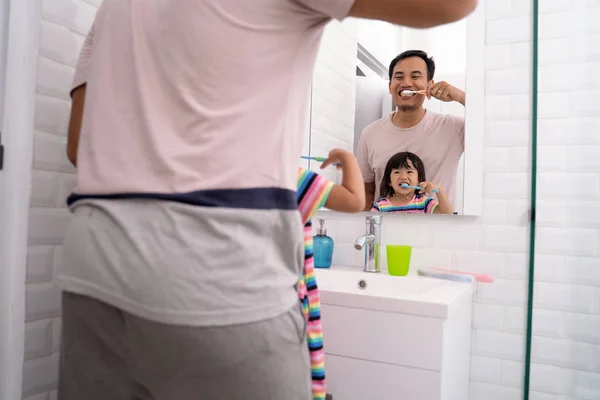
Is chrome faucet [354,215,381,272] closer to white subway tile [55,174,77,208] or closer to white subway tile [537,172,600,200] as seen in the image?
white subway tile [537,172,600,200]

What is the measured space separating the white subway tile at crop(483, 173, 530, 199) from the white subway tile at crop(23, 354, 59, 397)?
121cm

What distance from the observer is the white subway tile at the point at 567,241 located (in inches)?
56.1

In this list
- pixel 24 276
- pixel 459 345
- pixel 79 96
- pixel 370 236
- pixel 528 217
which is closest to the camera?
pixel 79 96

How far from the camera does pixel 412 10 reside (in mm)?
639

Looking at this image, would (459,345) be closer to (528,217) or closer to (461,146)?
(528,217)

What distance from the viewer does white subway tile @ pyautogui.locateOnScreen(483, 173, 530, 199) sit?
150 cm

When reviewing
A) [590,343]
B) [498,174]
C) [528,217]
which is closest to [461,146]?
[498,174]

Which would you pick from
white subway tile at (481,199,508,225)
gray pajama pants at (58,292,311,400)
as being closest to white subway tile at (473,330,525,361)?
white subway tile at (481,199,508,225)

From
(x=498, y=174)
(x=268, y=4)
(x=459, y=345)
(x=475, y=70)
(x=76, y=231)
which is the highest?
(x=475, y=70)

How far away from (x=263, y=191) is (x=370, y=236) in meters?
1.02

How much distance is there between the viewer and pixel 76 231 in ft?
2.15

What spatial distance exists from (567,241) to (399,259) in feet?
1.52

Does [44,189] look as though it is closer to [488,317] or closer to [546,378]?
[488,317]

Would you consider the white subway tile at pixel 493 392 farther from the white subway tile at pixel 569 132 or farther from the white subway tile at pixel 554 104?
the white subway tile at pixel 554 104
